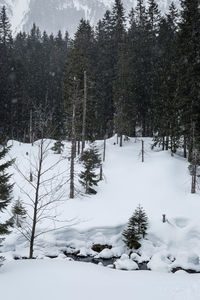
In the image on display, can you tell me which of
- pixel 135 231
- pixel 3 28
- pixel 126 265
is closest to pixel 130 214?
pixel 135 231

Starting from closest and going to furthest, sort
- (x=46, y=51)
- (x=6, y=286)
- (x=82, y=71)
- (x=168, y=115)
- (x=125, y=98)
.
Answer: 1. (x=6, y=286)
2. (x=168, y=115)
3. (x=82, y=71)
4. (x=125, y=98)
5. (x=46, y=51)

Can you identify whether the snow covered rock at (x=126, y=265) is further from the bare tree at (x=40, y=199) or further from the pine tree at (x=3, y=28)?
the pine tree at (x=3, y=28)

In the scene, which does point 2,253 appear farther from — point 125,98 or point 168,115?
point 125,98

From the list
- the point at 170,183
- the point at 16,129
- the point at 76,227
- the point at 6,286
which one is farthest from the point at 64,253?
the point at 16,129

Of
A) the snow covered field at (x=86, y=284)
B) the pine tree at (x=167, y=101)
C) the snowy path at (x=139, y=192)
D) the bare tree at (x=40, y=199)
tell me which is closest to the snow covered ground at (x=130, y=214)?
the snowy path at (x=139, y=192)

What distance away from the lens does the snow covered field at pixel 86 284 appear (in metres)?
7.14

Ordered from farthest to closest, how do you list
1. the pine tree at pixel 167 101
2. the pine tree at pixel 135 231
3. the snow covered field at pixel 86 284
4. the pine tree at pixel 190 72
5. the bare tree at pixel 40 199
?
the pine tree at pixel 167 101 → the pine tree at pixel 190 72 → the pine tree at pixel 135 231 → the bare tree at pixel 40 199 → the snow covered field at pixel 86 284

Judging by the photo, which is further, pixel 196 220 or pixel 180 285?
pixel 196 220

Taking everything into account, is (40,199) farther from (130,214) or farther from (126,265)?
(130,214)

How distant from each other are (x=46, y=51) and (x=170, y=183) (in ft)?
173

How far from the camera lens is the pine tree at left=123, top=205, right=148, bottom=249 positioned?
16.8m

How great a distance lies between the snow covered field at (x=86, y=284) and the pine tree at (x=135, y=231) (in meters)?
7.45

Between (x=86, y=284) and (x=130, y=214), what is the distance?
11602mm

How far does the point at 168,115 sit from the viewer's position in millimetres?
27969
